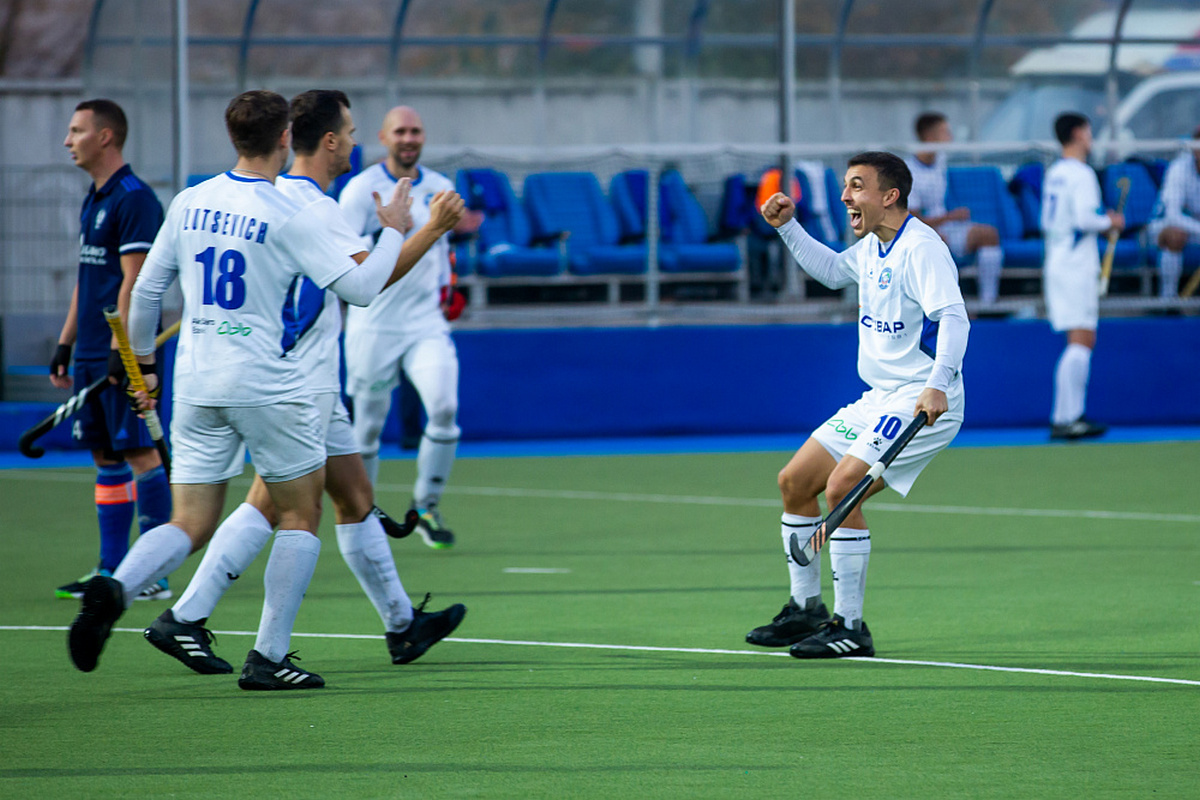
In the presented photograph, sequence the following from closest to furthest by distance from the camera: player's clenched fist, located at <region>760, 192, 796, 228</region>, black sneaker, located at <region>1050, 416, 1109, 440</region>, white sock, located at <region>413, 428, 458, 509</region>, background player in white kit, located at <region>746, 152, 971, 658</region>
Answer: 1. background player in white kit, located at <region>746, 152, 971, 658</region>
2. player's clenched fist, located at <region>760, 192, 796, 228</region>
3. white sock, located at <region>413, 428, 458, 509</region>
4. black sneaker, located at <region>1050, 416, 1109, 440</region>

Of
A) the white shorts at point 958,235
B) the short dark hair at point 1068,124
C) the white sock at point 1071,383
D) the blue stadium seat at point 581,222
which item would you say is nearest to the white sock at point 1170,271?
the white shorts at point 958,235

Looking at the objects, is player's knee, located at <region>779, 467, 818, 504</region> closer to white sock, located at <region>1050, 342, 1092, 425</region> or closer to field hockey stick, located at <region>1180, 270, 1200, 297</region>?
white sock, located at <region>1050, 342, 1092, 425</region>

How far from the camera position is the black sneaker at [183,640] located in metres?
5.49

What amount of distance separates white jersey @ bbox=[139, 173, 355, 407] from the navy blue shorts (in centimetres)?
213

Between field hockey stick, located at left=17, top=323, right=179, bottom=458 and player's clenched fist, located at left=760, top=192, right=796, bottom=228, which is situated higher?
player's clenched fist, located at left=760, top=192, right=796, bottom=228

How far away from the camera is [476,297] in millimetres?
14875

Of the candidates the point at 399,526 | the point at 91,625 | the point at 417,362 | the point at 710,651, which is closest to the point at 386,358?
the point at 417,362

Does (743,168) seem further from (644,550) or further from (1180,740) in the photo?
(1180,740)

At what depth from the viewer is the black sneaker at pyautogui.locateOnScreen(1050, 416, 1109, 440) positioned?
14211mm

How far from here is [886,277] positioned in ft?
19.9

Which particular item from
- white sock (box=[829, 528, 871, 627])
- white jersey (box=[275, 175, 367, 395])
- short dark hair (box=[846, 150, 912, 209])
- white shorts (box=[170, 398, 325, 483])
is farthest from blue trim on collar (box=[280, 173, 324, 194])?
white sock (box=[829, 528, 871, 627])

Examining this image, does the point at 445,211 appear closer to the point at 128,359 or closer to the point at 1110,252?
the point at 128,359

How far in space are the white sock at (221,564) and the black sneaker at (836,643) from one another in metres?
1.90

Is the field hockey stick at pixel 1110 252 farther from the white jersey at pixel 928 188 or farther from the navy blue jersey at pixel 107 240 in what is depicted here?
the navy blue jersey at pixel 107 240
